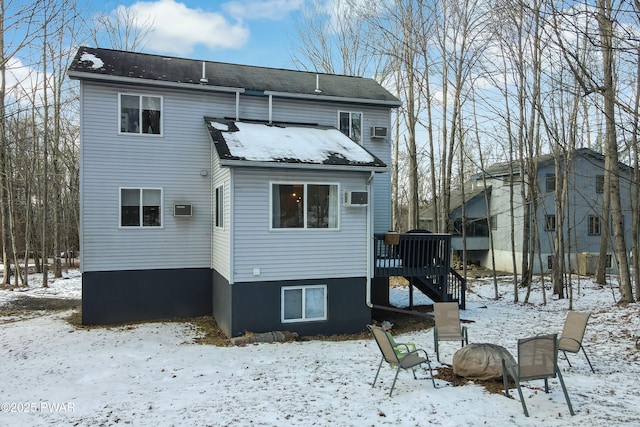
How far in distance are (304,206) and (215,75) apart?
5.10 m

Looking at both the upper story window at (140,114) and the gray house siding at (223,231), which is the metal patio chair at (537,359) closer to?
the gray house siding at (223,231)

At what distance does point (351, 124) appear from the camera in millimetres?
12430

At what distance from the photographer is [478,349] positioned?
5.95 metres

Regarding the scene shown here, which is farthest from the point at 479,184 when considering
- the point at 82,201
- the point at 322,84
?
the point at 82,201

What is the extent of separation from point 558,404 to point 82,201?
10208mm

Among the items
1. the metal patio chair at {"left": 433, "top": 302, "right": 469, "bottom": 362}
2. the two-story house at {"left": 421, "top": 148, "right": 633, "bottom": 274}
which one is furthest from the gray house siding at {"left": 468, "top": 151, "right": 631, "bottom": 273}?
the metal patio chair at {"left": 433, "top": 302, "right": 469, "bottom": 362}

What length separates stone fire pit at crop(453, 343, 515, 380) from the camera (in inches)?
225

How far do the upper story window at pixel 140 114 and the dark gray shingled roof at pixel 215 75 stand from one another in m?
0.53

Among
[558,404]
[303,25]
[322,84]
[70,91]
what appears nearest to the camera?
[558,404]

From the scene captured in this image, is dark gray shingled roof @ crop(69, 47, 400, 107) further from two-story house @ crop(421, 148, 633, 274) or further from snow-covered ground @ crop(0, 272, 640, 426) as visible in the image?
two-story house @ crop(421, 148, 633, 274)

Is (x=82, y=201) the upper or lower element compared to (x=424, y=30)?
lower

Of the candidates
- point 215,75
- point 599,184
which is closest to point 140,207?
point 215,75

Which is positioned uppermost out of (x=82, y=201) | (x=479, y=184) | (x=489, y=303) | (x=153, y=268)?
(x=479, y=184)

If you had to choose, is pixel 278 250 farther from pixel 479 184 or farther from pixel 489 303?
pixel 479 184
